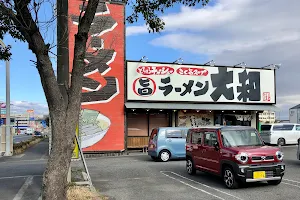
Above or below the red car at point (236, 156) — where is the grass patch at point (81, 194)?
below

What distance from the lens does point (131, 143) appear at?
22250 mm

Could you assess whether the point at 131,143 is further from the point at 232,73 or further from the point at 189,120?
the point at 232,73

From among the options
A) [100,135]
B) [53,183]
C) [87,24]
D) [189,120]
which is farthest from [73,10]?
[53,183]

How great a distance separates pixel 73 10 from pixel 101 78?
4592mm

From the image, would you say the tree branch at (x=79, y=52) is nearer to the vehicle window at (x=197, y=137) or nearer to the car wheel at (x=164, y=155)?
the vehicle window at (x=197, y=137)

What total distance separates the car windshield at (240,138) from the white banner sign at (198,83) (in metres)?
12.2

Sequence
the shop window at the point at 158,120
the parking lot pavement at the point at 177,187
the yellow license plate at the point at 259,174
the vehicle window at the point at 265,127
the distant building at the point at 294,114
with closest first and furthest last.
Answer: the parking lot pavement at the point at 177,187, the yellow license plate at the point at 259,174, the shop window at the point at 158,120, the vehicle window at the point at 265,127, the distant building at the point at 294,114

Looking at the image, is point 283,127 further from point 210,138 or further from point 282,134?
point 210,138

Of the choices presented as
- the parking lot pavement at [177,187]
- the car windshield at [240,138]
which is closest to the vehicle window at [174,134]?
the parking lot pavement at [177,187]

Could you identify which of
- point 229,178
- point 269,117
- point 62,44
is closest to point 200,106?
point 229,178

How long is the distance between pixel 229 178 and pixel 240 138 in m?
1.34

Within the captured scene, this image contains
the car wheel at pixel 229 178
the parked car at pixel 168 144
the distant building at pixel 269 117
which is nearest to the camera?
the car wheel at pixel 229 178

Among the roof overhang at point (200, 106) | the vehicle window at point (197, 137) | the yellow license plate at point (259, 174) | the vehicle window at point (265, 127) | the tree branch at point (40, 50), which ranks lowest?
the yellow license plate at point (259, 174)

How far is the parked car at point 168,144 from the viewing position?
53.2ft
